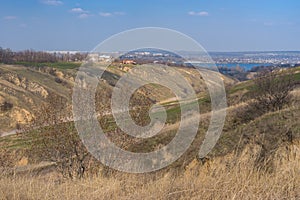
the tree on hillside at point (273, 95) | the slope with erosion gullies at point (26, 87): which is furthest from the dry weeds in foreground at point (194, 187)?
the slope with erosion gullies at point (26, 87)

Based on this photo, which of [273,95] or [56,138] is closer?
[56,138]

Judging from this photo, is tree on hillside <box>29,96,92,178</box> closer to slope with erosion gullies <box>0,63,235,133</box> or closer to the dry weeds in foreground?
the dry weeds in foreground

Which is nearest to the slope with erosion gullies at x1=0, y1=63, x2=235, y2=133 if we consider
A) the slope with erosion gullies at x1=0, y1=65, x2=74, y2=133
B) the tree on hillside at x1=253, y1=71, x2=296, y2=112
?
the slope with erosion gullies at x1=0, y1=65, x2=74, y2=133

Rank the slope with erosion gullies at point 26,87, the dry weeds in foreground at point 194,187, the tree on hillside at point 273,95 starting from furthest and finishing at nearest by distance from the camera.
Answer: the slope with erosion gullies at point 26,87, the tree on hillside at point 273,95, the dry weeds in foreground at point 194,187

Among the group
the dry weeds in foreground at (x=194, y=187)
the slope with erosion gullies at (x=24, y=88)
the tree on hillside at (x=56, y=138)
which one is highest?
the dry weeds in foreground at (x=194, y=187)

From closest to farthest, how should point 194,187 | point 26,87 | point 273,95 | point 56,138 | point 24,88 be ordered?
point 194,187 → point 56,138 → point 273,95 → point 24,88 → point 26,87

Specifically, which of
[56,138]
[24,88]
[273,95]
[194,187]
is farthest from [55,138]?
[24,88]

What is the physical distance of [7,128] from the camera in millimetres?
89000

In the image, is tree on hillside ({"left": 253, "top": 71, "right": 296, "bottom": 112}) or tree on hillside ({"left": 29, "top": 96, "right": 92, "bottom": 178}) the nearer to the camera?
tree on hillside ({"left": 29, "top": 96, "right": 92, "bottom": 178})

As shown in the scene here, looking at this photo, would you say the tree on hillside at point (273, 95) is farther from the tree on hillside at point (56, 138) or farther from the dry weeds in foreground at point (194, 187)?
the dry weeds in foreground at point (194, 187)

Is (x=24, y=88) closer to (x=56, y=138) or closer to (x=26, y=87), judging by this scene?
(x=26, y=87)

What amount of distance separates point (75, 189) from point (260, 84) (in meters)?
28.8

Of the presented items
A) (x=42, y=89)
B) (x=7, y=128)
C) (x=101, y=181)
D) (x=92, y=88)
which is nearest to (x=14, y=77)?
(x=42, y=89)

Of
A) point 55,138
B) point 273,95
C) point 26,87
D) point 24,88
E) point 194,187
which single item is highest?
point 194,187
